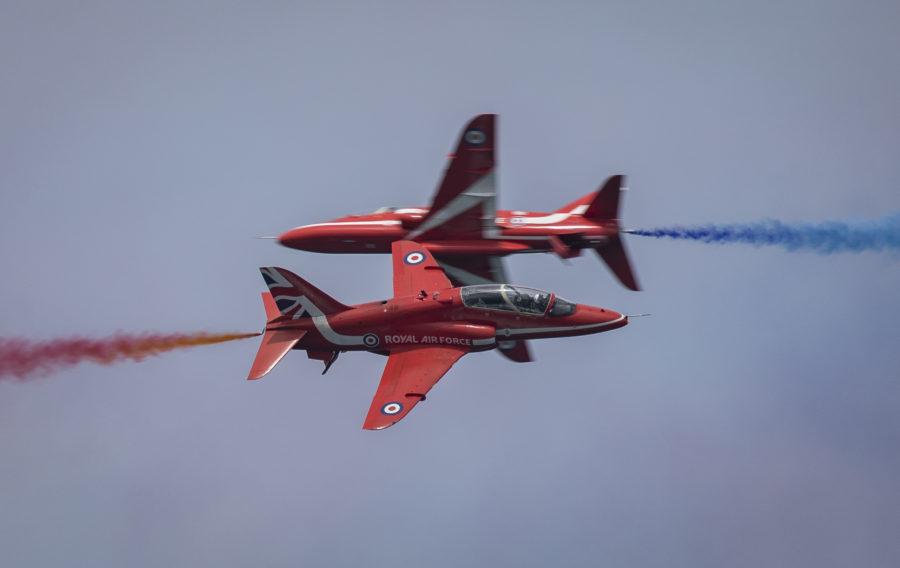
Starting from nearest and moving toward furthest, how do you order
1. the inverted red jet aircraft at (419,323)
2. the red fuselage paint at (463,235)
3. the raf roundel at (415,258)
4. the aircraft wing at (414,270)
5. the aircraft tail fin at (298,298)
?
the inverted red jet aircraft at (419,323), the aircraft tail fin at (298,298), the aircraft wing at (414,270), the raf roundel at (415,258), the red fuselage paint at (463,235)

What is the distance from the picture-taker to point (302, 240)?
4397 cm

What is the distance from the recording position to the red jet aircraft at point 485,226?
42406 mm

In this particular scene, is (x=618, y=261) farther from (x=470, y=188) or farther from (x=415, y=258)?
(x=415, y=258)

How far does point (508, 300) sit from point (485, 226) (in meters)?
5.47

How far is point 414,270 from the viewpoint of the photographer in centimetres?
4084

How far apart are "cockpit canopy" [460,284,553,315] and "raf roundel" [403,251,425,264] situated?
3511 mm

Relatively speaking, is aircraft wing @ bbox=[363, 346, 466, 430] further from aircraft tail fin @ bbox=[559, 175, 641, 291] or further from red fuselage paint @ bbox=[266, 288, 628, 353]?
aircraft tail fin @ bbox=[559, 175, 641, 291]

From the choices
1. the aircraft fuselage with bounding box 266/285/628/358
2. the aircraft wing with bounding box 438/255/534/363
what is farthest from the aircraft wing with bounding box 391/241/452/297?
the aircraft fuselage with bounding box 266/285/628/358

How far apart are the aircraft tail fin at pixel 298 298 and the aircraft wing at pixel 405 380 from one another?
104 inches

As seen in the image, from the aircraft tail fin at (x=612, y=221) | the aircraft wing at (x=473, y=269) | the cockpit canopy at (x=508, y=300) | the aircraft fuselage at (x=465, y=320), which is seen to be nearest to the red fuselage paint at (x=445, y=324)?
the aircraft fuselage at (x=465, y=320)

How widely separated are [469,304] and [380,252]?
7103 millimetres

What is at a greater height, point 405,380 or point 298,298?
point 298,298

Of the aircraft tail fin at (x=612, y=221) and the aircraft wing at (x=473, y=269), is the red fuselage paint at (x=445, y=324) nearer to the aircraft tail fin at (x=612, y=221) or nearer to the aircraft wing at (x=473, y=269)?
the aircraft wing at (x=473, y=269)

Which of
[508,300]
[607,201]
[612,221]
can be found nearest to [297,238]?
[508,300]
